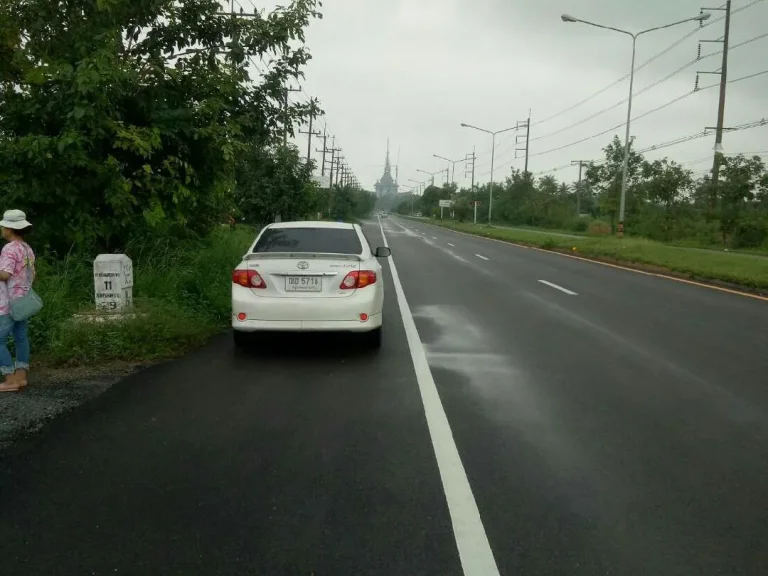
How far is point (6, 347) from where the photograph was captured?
20.2 feet

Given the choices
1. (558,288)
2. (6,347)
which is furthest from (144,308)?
(558,288)

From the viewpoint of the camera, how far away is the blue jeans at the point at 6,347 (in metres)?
5.96

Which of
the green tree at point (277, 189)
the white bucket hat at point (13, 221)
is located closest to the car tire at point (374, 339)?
the white bucket hat at point (13, 221)

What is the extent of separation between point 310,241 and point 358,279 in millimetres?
949

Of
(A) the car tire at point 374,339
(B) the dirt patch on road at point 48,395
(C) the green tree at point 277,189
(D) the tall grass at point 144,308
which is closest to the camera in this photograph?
(B) the dirt patch on road at point 48,395

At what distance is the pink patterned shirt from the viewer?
19.3 feet

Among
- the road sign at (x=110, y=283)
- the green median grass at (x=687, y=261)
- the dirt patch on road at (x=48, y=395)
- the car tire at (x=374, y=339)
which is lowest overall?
the dirt patch on road at (x=48, y=395)

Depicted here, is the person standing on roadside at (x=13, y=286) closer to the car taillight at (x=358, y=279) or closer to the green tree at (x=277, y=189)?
the car taillight at (x=358, y=279)

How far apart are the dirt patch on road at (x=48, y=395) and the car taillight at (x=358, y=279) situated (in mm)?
2309

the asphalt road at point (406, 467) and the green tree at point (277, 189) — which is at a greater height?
the green tree at point (277, 189)

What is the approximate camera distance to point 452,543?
3416mm

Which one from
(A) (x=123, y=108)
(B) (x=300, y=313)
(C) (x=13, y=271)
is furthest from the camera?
(A) (x=123, y=108)

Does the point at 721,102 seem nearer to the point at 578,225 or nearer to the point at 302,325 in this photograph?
the point at 578,225

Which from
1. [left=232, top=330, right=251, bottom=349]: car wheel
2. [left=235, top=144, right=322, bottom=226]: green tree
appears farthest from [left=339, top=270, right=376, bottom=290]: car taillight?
[left=235, top=144, right=322, bottom=226]: green tree
